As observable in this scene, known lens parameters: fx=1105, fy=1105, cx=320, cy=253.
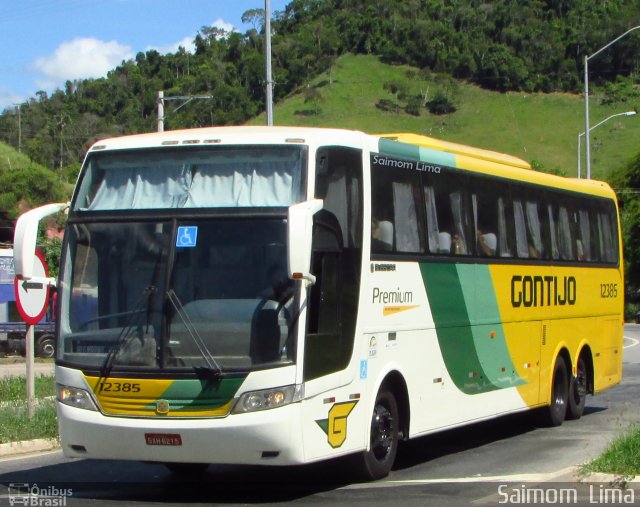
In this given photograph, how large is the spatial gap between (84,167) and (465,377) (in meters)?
5.02

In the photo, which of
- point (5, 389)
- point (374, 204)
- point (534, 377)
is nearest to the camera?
point (374, 204)

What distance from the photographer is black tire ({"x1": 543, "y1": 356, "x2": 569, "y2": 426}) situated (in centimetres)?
1532

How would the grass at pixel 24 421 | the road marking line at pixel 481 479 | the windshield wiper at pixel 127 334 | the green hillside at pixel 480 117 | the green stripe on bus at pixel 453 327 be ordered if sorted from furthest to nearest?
the green hillside at pixel 480 117 < the grass at pixel 24 421 < the green stripe on bus at pixel 453 327 < the road marking line at pixel 481 479 < the windshield wiper at pixel 127 334

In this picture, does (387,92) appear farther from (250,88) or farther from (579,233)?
(579,233)

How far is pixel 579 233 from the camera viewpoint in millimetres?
16312

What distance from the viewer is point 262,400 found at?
352 inches

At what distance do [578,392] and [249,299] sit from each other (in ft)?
27.9

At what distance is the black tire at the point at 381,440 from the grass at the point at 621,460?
1.90 m

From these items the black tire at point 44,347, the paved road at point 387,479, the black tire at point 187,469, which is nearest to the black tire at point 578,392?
the paved road at point 387,479

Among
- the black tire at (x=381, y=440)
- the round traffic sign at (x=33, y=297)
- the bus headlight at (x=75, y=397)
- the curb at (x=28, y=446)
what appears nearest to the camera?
the bus headlight at (x=75, y=397)

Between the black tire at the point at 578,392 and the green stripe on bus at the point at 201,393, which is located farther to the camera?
the black tire at the point at 578,392

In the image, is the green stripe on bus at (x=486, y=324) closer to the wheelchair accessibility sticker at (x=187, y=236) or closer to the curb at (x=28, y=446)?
the wheelchair accessibility sticker at (x=187, y=236)

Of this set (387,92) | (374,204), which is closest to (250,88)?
(387,92)

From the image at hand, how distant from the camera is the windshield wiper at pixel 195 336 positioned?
352 inches
